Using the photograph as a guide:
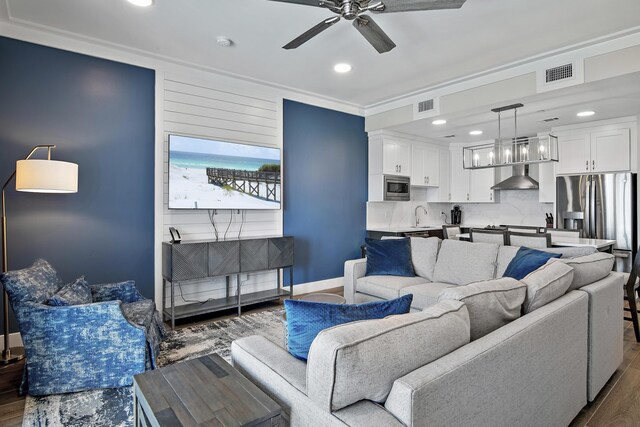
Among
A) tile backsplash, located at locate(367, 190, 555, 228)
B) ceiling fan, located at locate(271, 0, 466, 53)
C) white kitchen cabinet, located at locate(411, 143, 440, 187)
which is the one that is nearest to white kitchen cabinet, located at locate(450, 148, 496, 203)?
tile backsplash, located at locate(367, 190, 555, 228)

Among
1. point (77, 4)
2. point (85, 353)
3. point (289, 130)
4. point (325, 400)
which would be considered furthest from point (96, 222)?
point (325, 400)

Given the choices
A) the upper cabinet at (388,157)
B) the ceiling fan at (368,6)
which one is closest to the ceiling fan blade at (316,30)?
the ceiling fan at (368,6)

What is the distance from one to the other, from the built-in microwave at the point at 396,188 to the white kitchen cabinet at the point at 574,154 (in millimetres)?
2331

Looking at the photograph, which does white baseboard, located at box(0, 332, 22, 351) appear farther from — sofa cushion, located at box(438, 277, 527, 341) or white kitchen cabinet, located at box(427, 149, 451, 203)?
white kitchen cabinet, located at box(427, 149, 451, 203)

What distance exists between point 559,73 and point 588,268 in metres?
2.38

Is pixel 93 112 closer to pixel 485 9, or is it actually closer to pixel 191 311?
pixel 191 311

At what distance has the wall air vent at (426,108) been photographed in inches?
188

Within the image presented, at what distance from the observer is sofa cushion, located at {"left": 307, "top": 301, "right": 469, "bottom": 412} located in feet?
3.36

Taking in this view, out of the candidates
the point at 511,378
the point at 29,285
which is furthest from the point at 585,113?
the point at 29,285

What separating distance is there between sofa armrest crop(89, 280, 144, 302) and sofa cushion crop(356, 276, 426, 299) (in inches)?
84.5

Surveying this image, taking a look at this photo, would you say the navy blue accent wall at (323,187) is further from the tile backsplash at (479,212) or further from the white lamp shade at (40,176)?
the white lamp shade at (40,176)

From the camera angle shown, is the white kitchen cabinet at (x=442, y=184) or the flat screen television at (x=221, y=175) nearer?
the flat screen television at (x=221, y=175)

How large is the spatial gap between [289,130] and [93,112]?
236 centimetres

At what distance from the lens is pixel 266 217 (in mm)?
4738
